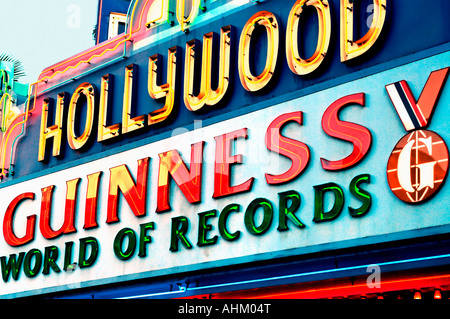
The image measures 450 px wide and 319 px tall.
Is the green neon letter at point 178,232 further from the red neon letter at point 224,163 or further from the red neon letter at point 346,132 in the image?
the red neon letter at point 346,132

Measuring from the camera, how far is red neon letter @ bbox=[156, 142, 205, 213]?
13.9 meters

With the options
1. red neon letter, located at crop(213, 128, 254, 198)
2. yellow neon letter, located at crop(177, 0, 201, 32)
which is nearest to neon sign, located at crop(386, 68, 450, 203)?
red neon letter, located at crop(213, 128, 254, 198)

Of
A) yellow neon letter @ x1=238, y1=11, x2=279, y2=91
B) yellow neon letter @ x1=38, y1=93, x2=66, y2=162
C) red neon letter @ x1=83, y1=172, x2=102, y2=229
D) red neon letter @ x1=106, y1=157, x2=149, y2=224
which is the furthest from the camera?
yellow neon letter @ x1=38, y1=93, x2=66, y2=162

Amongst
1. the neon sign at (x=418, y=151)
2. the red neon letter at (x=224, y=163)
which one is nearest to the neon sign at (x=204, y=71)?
the neon sign at (x=418, y=151)

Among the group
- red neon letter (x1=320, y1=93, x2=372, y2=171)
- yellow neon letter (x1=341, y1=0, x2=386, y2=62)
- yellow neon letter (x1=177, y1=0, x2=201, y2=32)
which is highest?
yellow neon letter (x1=177, y1=0, x2=201, y2=32)

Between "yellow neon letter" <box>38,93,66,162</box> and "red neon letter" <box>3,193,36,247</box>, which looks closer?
"red neon letter" <box>3,193,36,247</box>

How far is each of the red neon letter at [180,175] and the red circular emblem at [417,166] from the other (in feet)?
12.7

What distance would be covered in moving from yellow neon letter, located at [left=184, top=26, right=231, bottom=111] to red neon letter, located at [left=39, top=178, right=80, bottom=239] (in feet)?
10.7

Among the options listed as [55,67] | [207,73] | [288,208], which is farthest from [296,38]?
[55,67]

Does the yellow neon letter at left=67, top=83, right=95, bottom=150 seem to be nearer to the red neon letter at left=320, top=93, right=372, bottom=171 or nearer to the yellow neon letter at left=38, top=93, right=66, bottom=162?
the yellow neon letter at left=38, top=93, right=66, bottom=162

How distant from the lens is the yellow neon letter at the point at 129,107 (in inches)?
604

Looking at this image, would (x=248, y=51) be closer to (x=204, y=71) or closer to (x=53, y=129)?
(x=204, y=71)

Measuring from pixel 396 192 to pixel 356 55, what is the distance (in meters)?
2.30

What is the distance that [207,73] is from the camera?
47.0 ft
